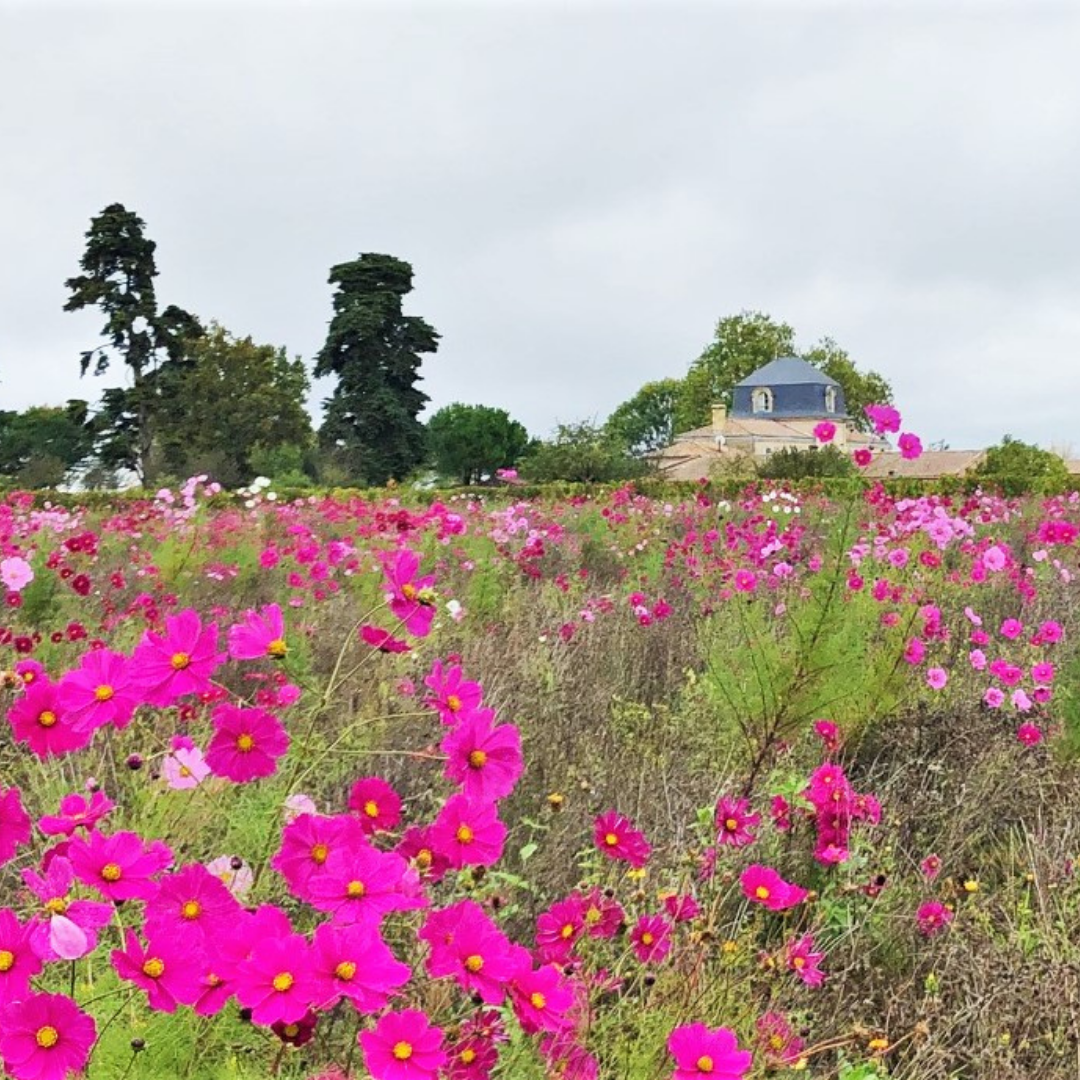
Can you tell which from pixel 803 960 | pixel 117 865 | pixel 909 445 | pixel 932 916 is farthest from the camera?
pixel 909 445

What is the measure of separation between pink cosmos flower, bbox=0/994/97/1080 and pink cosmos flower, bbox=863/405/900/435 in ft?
7.30

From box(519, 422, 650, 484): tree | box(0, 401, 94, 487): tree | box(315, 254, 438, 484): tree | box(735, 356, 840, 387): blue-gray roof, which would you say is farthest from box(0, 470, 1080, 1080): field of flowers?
box(735, 356, 840, 387): blue-gray roof

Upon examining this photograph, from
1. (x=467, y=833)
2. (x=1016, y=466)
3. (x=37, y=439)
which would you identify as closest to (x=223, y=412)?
(x=37, y=439)

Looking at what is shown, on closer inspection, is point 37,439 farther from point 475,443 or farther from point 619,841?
point 619,841

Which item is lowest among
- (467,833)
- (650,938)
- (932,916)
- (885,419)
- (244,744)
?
(932,916)

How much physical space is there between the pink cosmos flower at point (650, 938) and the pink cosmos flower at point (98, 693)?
31.0 inches

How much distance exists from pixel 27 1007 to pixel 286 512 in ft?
26.9

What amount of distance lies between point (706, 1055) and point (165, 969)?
0.56 metres

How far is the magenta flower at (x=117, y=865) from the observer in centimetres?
114

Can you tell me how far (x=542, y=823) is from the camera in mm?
2654

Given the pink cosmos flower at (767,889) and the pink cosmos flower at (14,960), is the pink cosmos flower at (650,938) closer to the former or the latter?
the pink cosmos flower at (767,889)

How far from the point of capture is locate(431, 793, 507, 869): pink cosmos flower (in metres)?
1.28

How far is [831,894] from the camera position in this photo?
2.51m

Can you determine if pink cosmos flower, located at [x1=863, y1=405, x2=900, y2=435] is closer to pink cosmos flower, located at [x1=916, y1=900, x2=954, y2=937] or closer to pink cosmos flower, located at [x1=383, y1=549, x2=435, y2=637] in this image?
pink cosmos flower, located at [x1=916, y1=900, x2=954, y2=937]
